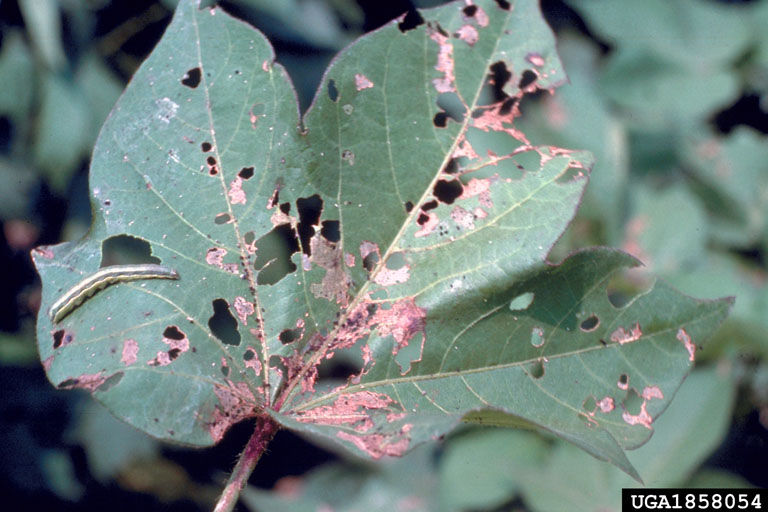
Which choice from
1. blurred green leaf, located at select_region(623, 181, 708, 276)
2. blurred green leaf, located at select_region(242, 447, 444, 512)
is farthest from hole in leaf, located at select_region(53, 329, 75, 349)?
blurred green leaf, located at select_region(623, 181, 708, 276)

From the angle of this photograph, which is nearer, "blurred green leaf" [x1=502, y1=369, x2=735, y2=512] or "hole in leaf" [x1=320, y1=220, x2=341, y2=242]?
"hole in leaf" [x1=320, y1=220, x2=341, y2=242]

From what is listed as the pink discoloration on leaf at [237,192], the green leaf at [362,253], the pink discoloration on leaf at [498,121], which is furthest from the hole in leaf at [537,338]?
the pink discoloration on leaf at [237,192]

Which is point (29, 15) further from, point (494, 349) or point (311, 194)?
point (494, 349)

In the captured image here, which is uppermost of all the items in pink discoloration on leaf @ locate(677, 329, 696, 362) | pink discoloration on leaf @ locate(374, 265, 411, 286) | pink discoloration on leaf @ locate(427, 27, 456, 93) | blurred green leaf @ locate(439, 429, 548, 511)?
pink discoloration on leaf @ locate(427, 27, 456, 93)

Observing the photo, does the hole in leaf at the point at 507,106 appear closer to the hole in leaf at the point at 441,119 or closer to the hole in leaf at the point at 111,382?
the hole in leaf at the point at 441,119

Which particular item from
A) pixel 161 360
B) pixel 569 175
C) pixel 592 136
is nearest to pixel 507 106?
pixel 569 175

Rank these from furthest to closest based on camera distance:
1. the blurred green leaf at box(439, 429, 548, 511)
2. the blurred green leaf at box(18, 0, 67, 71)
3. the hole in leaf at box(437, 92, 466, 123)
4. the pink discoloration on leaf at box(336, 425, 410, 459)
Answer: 1. the blurred green leaf at box(439, 429, 548, 511)
2. the blurred green leaf at box(18, 0, 67, 71)
3. the hole in leaf at box(437, 92, 466, 123)
4. the pink discoloration on leaf at box(336, 425, 410, 459)

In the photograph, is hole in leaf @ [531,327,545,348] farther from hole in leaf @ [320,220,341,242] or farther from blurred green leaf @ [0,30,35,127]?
blurred green leaf @ [0,30,35,127]
